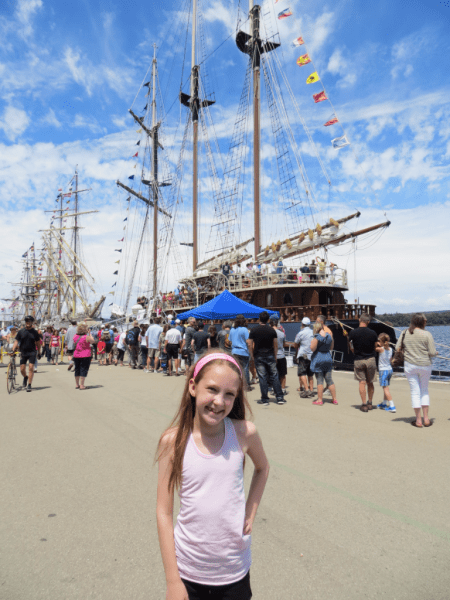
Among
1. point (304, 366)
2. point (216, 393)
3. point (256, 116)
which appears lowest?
point (304, 366)

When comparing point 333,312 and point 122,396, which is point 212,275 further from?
point 122,396

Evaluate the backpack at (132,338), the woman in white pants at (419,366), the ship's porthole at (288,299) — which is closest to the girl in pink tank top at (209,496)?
the woman in white pants at (419,366)

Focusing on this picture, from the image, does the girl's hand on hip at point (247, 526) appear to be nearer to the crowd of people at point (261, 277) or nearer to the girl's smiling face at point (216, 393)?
the girl's smiling face at point (216, 393)

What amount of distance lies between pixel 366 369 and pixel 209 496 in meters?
7.01

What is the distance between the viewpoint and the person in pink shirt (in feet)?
35.8

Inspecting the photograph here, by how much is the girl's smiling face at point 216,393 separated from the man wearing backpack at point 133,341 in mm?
15932

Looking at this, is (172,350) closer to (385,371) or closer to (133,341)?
(133,341)

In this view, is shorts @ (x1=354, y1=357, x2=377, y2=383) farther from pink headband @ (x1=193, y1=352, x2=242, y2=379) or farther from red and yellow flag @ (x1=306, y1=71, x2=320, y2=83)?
red and yellow flag @ (x1=306, y1=71, x2=320, y2=83)

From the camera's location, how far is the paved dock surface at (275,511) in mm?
2652

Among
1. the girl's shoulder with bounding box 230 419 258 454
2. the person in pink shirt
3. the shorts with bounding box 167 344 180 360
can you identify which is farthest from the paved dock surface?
the shorts with bounding box 167 344 180 360

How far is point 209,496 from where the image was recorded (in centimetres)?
167

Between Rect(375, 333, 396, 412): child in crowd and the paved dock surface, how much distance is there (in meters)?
0.81

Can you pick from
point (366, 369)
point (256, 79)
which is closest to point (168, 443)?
point (366, 369)

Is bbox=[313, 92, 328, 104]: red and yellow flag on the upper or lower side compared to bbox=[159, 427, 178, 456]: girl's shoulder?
upper
